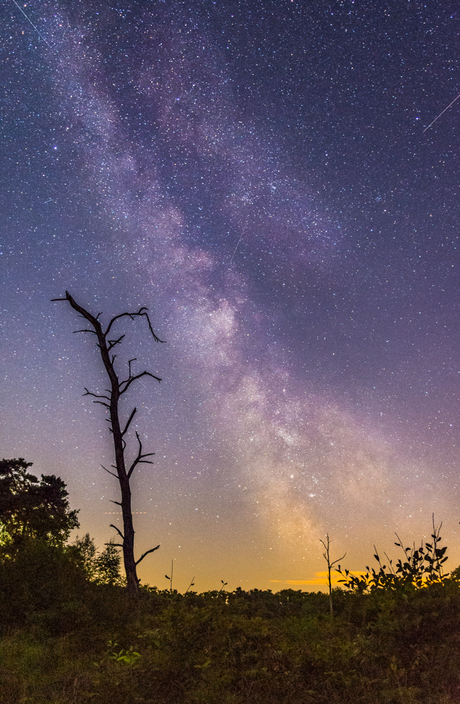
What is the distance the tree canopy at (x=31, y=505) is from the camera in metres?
24.4

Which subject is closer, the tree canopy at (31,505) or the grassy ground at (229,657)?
the grassy ground at (229,657)

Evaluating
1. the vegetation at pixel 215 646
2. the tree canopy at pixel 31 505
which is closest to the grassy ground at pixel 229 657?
the vegetation at pixel 215 646

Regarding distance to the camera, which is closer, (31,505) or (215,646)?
(215,646)

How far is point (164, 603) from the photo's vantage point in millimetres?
14094

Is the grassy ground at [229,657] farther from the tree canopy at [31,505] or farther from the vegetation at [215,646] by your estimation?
the tree canopy at [31,505]

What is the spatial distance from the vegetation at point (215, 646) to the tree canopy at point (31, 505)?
1253 cm

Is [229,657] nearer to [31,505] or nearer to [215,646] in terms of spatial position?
[215,646]

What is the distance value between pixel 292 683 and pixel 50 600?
6516mm

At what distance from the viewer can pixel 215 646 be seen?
8.68 m

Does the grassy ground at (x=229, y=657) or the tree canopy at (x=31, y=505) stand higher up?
the tree canopy at (x=31, y=505)

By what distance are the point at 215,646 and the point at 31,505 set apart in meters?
18.8

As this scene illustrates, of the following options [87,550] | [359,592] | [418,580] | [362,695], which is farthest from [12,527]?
[362,695]

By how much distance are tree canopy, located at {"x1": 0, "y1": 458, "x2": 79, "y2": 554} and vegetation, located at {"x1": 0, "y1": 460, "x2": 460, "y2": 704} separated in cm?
1253

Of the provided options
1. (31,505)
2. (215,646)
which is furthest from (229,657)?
(31,505)
